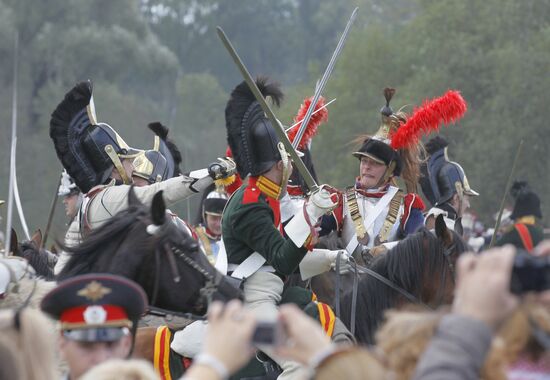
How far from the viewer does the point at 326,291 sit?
9.74 m

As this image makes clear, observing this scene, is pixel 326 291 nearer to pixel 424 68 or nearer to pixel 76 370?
pixel 76 370

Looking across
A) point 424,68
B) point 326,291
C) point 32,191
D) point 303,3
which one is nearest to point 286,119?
point 424,68

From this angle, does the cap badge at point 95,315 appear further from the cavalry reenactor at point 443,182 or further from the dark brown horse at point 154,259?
the cavalry reenactor at point 443,182

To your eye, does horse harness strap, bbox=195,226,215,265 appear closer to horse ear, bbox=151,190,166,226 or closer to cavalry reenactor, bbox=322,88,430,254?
cavalry reenactor, bbox=322,88,430,254

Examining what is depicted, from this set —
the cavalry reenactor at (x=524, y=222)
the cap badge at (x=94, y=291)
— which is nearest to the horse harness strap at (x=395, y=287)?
the cavalry reenactor at (x=524, y=222)

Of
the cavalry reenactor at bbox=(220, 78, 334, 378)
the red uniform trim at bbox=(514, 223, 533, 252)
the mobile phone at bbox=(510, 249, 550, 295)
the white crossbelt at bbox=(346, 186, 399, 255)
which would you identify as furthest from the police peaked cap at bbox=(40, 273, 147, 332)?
the red uniform trim at bbox=(514, 223, 533, 252)

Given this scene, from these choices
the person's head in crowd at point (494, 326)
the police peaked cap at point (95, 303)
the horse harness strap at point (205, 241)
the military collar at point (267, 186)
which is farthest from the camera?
the horse harness strap at point (205, 241)

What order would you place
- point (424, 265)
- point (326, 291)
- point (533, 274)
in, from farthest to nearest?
point (326, 291), point (424, 265), point (533, 274)

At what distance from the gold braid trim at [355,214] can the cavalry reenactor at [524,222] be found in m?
1.07

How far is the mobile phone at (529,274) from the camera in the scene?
363 cm

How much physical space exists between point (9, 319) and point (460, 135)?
87.1 feet

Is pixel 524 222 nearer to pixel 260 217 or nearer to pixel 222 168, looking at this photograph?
pixel 222 168

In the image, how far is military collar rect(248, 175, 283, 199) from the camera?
805 cm

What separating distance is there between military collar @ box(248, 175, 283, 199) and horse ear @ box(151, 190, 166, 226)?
1.50m
